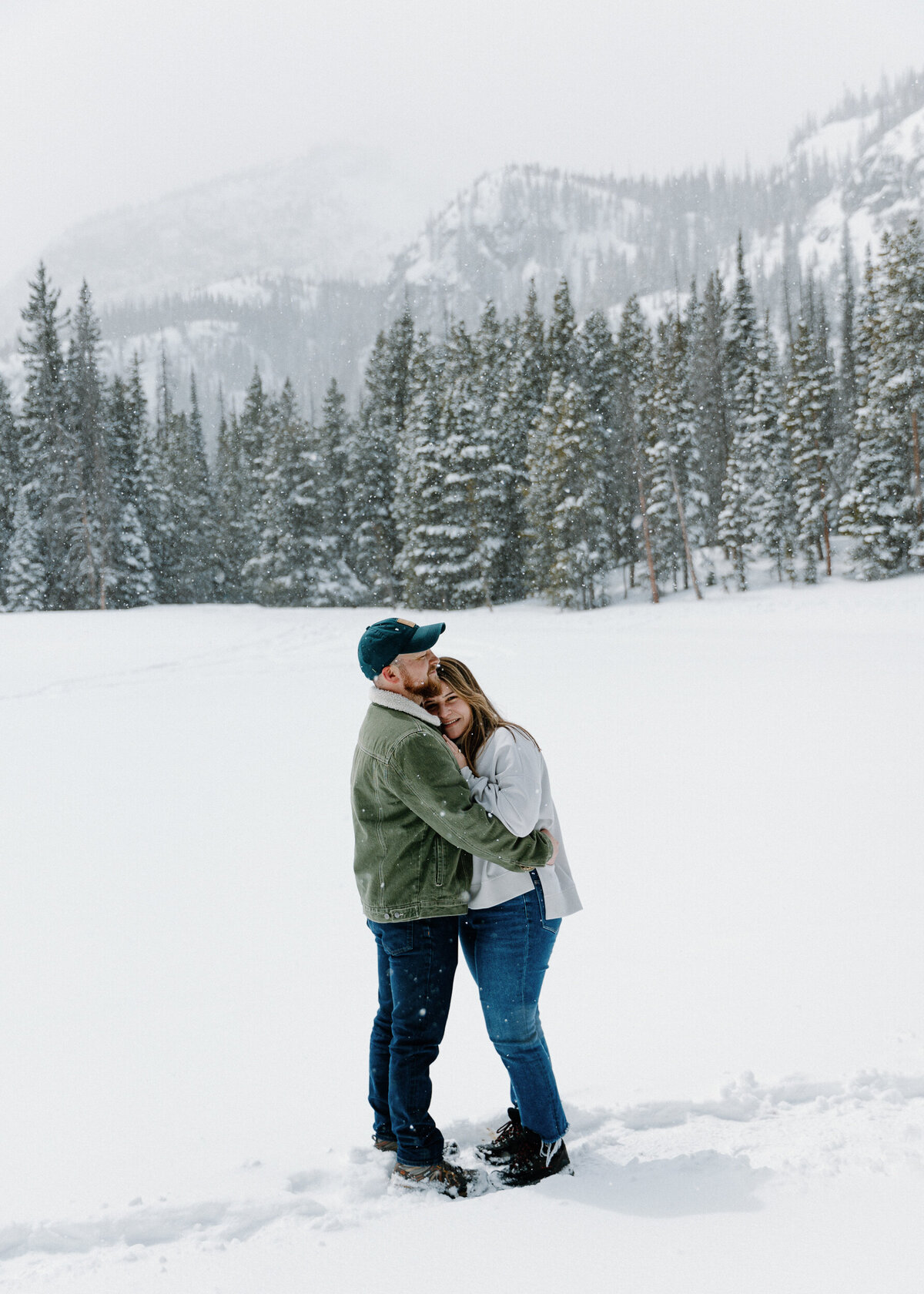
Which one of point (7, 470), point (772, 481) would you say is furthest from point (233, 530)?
point (772, 481)

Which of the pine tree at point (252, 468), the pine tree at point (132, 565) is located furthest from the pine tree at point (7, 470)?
the pine tree at point (252, 468)

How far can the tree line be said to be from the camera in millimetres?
32688

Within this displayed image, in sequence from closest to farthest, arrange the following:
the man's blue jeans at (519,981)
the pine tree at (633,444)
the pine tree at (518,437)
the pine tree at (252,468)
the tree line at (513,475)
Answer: the man's blue jeans at (519,981) → the tree line at (513,475) → the pine tree at (633,444) → the pine tree at (518,437) → the pine tree at (252,468)

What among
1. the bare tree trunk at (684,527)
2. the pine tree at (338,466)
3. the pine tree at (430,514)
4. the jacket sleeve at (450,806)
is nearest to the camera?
the jacket sleeve at (450,806)

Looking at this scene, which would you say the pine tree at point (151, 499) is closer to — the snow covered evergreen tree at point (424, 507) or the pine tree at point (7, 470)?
the pine tree at point (7, 470)

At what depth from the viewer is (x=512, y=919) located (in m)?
2.66

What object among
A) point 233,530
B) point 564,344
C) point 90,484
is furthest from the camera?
point 233,530

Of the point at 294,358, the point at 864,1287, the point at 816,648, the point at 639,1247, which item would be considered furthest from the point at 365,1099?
the point at 294,358

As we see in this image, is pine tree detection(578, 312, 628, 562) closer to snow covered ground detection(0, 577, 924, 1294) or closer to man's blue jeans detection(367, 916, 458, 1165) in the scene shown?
snow covered ground detection(0, 577, 924, 1294)

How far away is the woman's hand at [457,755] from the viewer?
8.58ft

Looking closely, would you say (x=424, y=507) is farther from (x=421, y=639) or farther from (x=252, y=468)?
(x=421, y=639)

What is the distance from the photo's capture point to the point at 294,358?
187m

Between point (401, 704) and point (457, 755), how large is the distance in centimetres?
26

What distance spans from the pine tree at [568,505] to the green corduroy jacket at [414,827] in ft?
99.9
